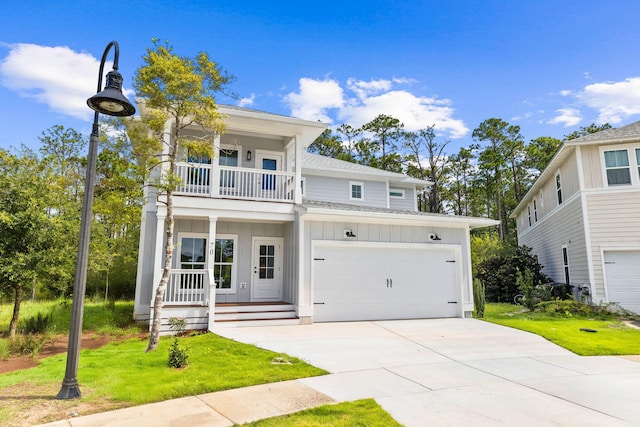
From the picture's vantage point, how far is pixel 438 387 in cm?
478

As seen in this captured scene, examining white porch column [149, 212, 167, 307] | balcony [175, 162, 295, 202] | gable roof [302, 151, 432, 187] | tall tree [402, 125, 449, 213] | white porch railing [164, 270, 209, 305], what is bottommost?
white porch railing [164, 270, 209, 305]

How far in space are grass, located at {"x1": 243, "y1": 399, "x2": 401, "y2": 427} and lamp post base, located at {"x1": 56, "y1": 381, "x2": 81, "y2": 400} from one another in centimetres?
Result: 231

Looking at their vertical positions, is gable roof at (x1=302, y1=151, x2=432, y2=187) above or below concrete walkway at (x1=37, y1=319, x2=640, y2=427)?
above

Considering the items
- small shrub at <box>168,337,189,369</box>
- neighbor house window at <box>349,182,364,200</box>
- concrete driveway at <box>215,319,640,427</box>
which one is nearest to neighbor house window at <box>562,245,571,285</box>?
concrete driveway at <box>215,319,640,427</box>

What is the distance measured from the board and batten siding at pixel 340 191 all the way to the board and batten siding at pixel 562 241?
23.8 ft

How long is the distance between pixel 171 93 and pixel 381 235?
6.78 meters

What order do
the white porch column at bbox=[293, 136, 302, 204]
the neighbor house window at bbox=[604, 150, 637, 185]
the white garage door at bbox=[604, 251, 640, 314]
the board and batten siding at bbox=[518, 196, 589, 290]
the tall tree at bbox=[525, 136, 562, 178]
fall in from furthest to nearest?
1. the tall tree at bbox=[525, 136, 562, 178]
2. the board and batten siding at bbox=[518, 196, 589, 290]
3. the neighbor house window at bbox=[604, 150, 637, 185]
4. the white garage door at bbox=[604, 251, 640, 314]
5. the white porch column at bbox=[293, 136, 302, 204]

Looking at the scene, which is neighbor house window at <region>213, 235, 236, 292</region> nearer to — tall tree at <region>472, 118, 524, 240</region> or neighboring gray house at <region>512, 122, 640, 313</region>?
neighboring gray house at <region>512, 122, 640, 313</region>

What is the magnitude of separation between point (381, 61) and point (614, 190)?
986 centimetres

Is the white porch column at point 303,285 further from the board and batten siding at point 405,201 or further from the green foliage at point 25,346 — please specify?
the board and batten siding at point 405,201

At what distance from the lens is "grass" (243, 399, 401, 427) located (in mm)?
3553

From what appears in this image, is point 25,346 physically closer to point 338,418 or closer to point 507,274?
point 338,418

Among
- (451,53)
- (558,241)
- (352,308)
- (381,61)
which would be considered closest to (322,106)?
(381,61)

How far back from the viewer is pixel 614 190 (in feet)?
41.4
